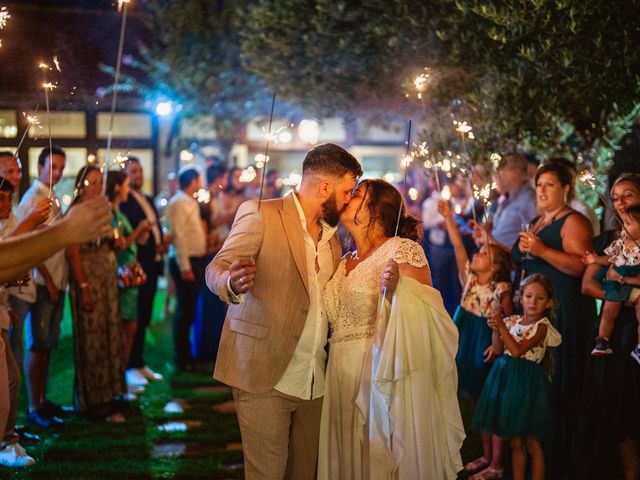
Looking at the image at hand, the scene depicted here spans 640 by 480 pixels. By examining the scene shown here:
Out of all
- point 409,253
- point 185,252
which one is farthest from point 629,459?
point 185,252

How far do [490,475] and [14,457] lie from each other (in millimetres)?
3664

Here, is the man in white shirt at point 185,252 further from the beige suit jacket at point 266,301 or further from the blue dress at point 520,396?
the beige suit jacket at point 266,301

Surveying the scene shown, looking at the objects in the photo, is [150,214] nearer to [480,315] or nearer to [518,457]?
[480,315]

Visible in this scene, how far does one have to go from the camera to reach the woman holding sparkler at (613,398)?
17.9 feet

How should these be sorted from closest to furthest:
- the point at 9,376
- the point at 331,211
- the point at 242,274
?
the point at 242,274 < the point at 331,211 < the point at 9,376

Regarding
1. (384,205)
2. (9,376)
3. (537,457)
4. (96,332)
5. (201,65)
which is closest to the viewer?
(384,205)

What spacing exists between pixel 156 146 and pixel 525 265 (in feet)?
47.3

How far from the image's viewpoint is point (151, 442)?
275 inches

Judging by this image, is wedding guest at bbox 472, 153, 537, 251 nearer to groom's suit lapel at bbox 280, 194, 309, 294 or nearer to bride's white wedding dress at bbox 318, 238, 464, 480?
bride's white wedding dress at bbox 318, 238, 464, 480

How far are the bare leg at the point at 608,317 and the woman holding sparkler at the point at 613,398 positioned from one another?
0.05 meters

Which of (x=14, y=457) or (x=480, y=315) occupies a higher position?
(x=480, y=315)

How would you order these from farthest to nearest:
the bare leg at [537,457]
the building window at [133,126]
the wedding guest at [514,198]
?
the building window at [133,126] → the wedding guest at [514,198] → the bare leg at [537,457]

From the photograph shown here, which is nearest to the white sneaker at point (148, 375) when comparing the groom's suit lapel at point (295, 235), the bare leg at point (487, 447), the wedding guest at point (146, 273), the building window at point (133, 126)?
the wedding guest at point (146, 273)

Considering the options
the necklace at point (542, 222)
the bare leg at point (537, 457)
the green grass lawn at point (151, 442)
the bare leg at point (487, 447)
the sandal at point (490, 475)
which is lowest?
the green grass lawn at point (151, 442)
